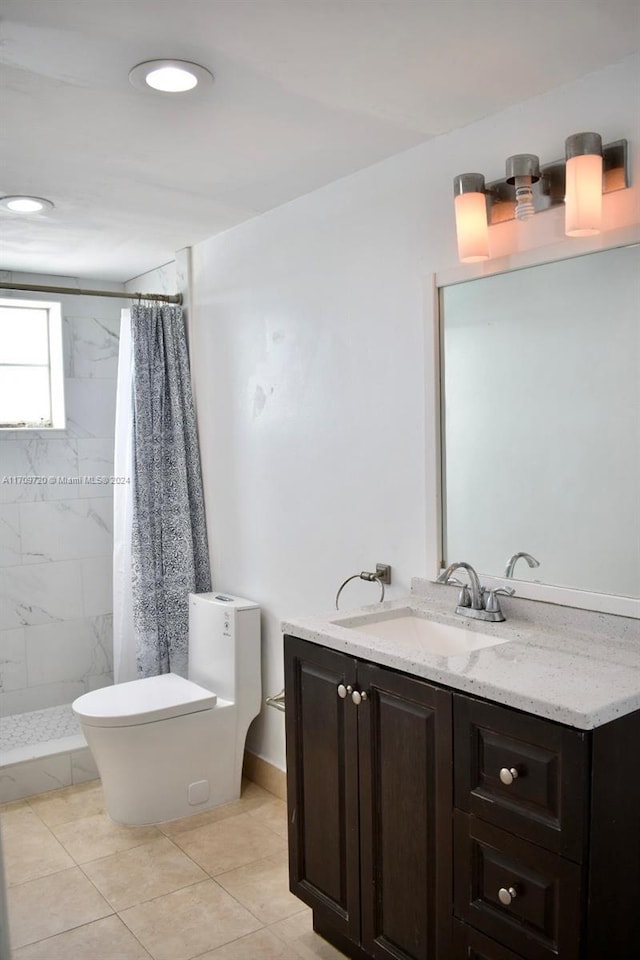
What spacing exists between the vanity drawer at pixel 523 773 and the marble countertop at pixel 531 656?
4 cm

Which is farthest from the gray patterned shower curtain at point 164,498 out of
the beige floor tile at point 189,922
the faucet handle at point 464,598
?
the faucet handle at point 464,598

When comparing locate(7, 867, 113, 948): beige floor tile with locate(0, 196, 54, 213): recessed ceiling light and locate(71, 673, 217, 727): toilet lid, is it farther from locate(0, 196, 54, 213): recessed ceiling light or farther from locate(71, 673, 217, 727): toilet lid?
locate(0, 196, 54, 213): recessed ceiling light

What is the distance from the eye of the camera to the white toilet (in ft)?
9.72

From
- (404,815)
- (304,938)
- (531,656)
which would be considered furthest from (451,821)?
(304,938)

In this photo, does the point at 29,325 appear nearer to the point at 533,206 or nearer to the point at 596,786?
the point at 533,206

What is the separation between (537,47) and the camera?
5.92 ft

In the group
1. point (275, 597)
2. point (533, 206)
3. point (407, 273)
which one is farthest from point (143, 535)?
point (533, 206)

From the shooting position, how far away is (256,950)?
7.44ft

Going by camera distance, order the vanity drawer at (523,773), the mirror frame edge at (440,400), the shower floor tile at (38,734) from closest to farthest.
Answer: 1. the vanity drawer at (523,773)
2. the mirror frame edge at (440,400)
3. the shower floor tile at (38,734)

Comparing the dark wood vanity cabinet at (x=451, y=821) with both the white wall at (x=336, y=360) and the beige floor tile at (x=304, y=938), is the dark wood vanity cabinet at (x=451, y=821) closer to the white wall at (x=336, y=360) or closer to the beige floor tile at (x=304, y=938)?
the beige floor tile at (x=304, y=938)

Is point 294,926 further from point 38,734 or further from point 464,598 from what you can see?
point 38,734

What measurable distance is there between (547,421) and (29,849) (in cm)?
239

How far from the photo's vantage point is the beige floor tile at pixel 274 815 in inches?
118

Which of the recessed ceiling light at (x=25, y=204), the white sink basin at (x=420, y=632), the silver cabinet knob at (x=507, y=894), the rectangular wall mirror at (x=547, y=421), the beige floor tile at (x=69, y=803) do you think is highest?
the recessed ceiling light at (x=25, y=204)
